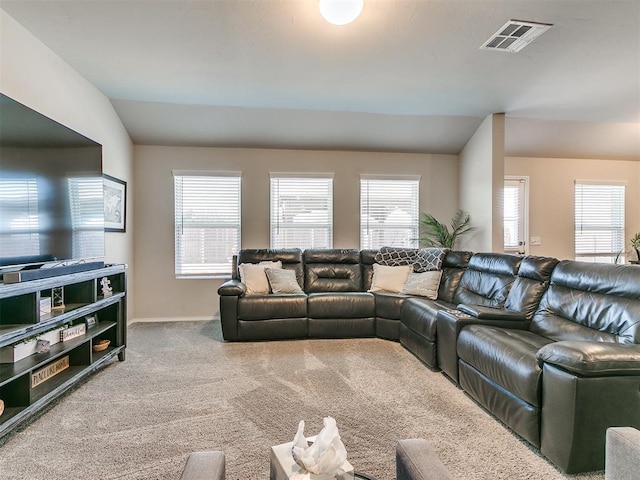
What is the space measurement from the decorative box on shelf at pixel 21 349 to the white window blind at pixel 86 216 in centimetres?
67

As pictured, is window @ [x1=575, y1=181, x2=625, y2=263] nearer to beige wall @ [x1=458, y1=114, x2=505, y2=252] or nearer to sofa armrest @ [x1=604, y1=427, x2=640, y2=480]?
beige wall @ [x1=458, y1=114, x2=505, y2=252]

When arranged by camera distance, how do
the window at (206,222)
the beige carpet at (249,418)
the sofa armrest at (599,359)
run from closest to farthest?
the sofa armrest at (599,359), the beige carpet at (249,418), the window at (206,222)

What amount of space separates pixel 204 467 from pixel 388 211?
15.3 feet

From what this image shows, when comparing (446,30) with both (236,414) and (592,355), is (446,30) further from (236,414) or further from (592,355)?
(236,414)

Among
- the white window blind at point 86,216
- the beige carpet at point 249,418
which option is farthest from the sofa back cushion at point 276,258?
the white window blind at point 86,216

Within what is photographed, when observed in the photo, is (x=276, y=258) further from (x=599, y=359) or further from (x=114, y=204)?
(x=599, y=359)

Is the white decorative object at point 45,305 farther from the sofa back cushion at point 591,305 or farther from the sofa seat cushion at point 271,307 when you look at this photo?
the sofa back cushion at point 591,305

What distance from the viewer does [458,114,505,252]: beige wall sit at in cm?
457

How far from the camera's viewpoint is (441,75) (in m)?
3.54

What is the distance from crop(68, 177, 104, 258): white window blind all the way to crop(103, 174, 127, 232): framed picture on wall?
0.69 m

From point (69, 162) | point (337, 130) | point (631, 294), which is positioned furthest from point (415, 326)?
point (69, 162)

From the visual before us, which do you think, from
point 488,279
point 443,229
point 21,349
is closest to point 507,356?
point 488,279

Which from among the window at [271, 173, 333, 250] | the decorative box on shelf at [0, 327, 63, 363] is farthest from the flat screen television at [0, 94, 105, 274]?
the window at [271, 173, 333, 250]

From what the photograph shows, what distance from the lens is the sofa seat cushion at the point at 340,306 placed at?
13.0 ft
